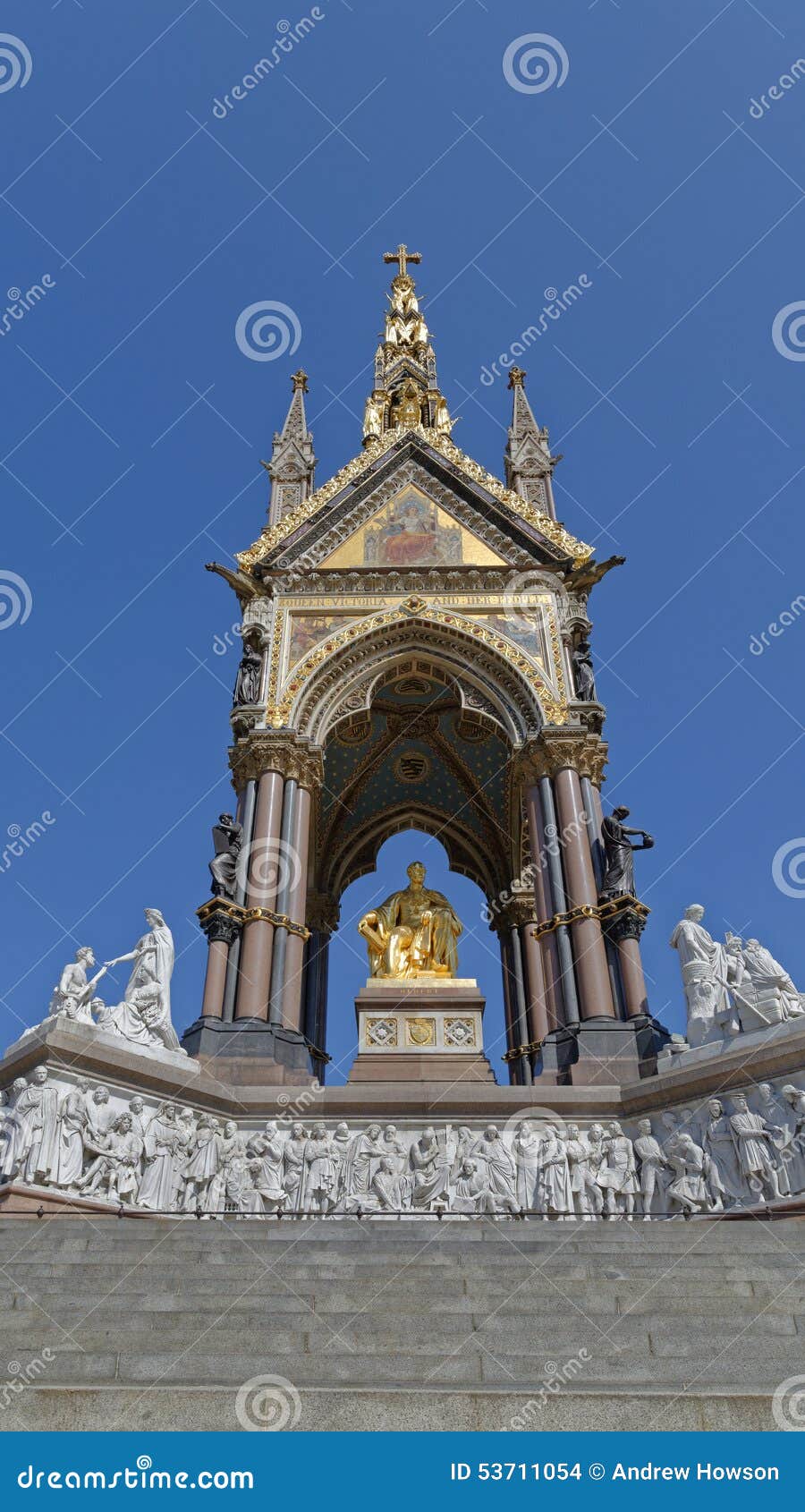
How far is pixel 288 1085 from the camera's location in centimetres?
1540

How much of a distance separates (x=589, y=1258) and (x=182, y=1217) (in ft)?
21.1

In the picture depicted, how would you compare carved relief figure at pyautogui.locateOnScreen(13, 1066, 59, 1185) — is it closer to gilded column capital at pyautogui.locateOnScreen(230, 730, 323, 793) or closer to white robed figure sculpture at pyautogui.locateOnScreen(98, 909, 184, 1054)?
white robed figure sculpture at pyautogui.locateOnScreen(98, 909, 184, 1054)

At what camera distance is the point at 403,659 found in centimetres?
2203

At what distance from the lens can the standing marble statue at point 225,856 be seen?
59.9 feet

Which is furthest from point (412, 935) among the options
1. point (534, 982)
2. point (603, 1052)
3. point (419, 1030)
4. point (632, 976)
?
point (603, 1052)

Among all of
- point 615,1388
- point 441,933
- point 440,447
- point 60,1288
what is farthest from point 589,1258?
point 440,447

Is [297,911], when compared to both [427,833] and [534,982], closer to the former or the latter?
[534,982]

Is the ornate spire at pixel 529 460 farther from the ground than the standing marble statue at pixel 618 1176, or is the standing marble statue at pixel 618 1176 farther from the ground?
the ornate spire at pixel 529 460

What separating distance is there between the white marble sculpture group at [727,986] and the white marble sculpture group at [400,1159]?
0.99 meters

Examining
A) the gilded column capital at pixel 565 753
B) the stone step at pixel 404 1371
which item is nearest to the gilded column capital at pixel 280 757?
the gilded column capital at pixel 565 753

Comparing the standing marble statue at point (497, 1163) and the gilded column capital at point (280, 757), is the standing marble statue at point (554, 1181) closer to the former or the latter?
the standing marble statue at point (497, 1163)

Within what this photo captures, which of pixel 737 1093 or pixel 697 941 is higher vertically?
pixel 697 941

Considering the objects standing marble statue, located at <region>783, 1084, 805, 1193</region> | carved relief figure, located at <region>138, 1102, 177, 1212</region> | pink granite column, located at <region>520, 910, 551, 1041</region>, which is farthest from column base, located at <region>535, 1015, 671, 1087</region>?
carved relief figure, located at <region>138, 1102, 177, 1212</region>

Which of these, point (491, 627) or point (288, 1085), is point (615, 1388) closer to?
point (288, 1085)
